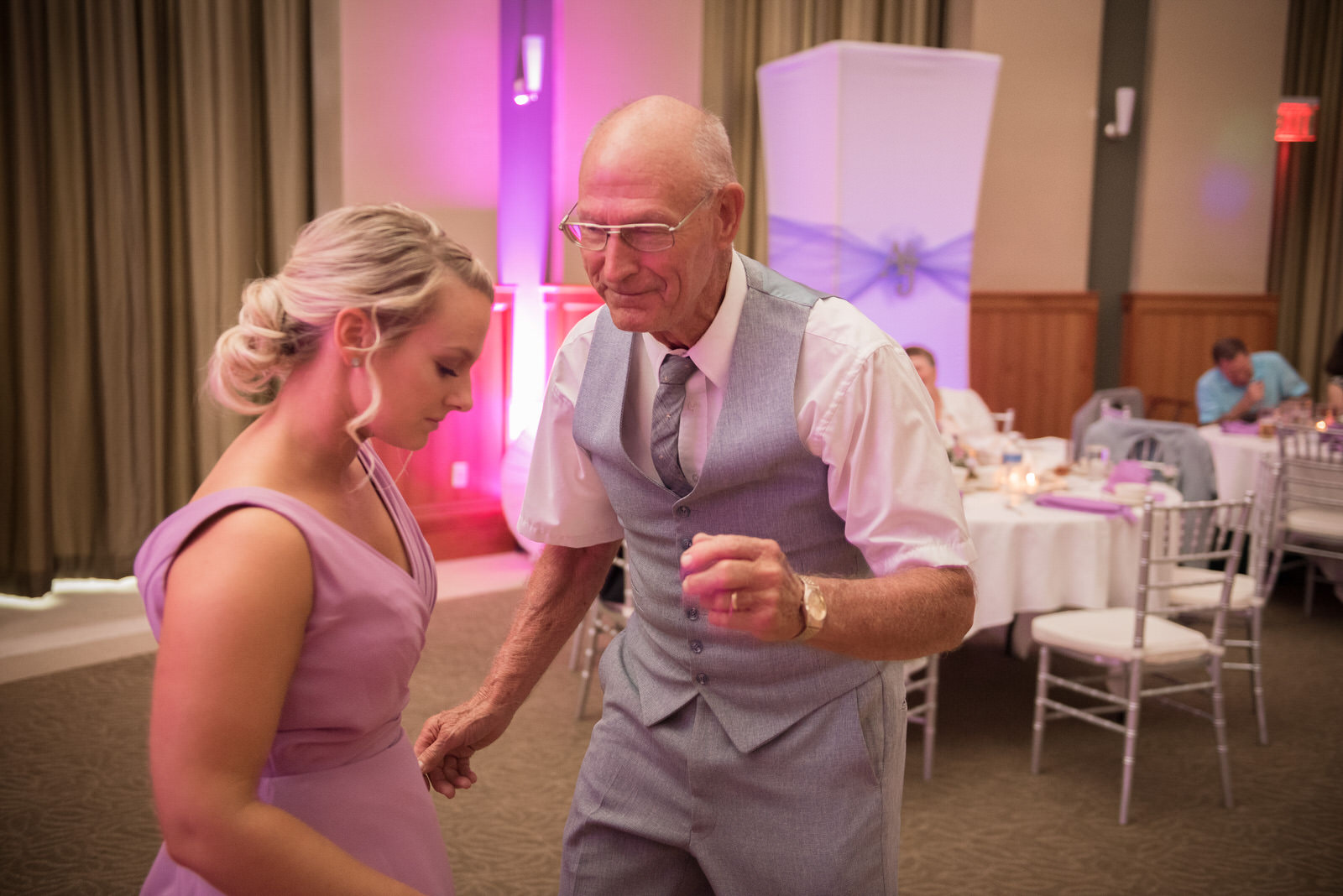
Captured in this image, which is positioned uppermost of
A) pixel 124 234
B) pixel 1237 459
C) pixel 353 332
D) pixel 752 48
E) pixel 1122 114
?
pixel 752 48

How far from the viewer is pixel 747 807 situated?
1448 millimetres

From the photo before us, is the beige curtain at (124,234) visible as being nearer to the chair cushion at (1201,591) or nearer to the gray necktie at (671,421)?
the gray necktie at (671,421)

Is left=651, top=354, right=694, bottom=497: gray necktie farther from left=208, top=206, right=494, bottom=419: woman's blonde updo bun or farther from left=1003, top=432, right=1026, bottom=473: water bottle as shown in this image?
left=1003, top=432, right=1026, bottom=473: water bottle

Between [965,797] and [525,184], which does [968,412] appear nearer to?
[525,184]

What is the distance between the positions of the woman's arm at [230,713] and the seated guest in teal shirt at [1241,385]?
6.50 meters

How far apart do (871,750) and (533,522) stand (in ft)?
2.01

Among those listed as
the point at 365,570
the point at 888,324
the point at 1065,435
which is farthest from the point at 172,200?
the point at 1065,435

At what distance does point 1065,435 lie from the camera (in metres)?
8.18

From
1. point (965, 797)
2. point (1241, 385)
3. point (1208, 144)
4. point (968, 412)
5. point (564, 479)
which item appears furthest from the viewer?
point (1208, 144)

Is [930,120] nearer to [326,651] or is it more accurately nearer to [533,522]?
[533,522]

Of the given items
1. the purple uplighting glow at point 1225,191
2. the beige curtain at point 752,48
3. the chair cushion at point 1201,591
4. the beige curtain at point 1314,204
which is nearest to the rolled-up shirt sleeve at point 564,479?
the chair cushion at point 1201,591

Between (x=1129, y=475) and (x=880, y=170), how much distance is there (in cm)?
306

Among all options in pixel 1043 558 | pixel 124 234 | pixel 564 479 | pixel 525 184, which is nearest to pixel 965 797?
pixel 1043 558

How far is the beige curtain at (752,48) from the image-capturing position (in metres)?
6.86
